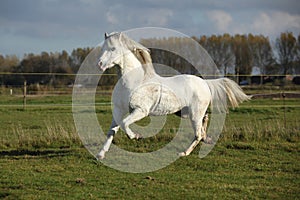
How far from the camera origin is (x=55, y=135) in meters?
9.54

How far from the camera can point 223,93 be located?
8.98 meters

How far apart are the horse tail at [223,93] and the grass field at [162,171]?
3.01ft

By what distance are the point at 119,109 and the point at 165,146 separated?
225 cm

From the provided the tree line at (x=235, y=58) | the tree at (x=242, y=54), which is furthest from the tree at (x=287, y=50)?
the tree at (x=242, y=54)

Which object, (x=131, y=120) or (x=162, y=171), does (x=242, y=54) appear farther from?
(x=162, y=171)

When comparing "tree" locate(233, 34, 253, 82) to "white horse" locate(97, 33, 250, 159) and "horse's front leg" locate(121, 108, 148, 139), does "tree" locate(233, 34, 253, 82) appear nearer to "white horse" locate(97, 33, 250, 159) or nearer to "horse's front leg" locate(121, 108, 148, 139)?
"white horse" locate(97, 33, 250, 159)

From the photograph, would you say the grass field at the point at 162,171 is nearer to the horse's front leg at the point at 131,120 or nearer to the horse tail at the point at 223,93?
the horse's front leg at the point at 131,120

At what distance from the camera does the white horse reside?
6891 millimetres

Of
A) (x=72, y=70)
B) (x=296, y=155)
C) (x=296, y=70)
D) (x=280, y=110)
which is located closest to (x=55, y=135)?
(x=296, y=155)

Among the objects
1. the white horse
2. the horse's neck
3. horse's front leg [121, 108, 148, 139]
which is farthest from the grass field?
the horse's neck

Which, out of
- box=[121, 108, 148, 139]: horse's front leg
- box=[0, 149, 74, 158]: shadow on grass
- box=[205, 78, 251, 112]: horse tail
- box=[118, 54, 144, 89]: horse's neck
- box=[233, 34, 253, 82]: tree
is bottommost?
box=[0, 149, 74, 158]: shadow on grass

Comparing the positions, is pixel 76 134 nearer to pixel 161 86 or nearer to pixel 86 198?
pixel 161 86

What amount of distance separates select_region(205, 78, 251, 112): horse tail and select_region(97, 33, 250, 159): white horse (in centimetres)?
45

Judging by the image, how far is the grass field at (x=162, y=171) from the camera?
17.6 ft
